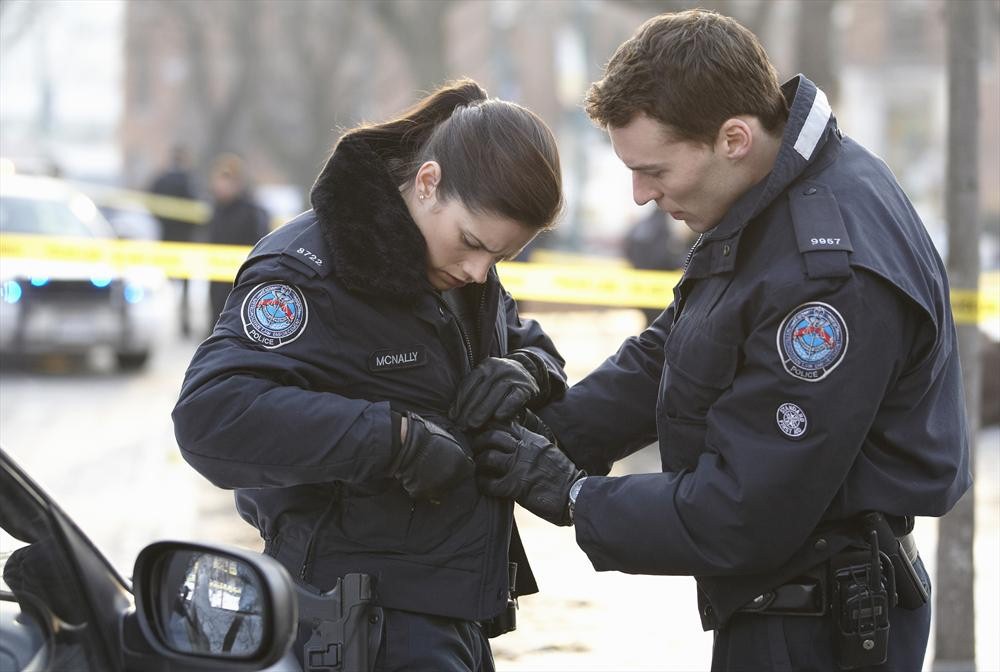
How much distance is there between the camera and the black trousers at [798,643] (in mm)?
2475

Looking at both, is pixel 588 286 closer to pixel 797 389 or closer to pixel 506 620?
pixel 506 620

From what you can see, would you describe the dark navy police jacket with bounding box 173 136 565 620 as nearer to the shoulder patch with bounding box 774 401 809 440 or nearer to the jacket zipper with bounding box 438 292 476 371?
the jacket zipper with bounding box 438 292 476 371

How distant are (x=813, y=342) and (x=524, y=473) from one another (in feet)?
2.13

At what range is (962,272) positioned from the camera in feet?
16.1

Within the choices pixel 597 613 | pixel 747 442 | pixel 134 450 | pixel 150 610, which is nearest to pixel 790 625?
pixel 747 442

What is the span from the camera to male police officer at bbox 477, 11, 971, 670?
2.29m

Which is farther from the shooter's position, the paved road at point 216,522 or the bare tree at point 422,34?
the bare tree at point 422,34

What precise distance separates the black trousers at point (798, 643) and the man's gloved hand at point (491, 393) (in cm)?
61

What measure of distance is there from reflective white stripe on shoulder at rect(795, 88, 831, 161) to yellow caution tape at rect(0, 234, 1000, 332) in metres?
4.20

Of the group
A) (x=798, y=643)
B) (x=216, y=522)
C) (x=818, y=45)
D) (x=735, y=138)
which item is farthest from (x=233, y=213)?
(x=798, y=643)

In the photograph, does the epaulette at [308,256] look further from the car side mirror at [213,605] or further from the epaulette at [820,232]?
the epaulette at [820,232]

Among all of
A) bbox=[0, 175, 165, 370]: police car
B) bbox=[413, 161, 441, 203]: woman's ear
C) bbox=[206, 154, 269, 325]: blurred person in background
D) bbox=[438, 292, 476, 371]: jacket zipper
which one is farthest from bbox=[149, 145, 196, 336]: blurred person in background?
bbox=[413, 161, 441, 203]: woman's ear

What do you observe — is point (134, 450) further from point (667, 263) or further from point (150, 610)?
point (150, 610)

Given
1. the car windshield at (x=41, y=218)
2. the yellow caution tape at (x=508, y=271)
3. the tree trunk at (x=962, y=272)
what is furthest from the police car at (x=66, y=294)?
the tree trunk at (x=962, y=272)
